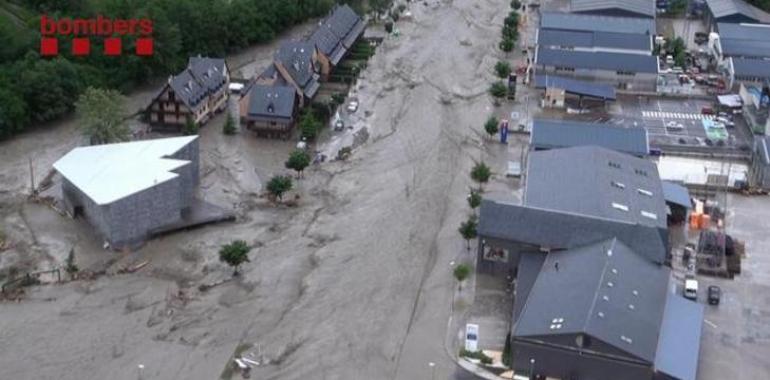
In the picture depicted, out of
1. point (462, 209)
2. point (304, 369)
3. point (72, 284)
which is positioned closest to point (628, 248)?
point (462, 209)

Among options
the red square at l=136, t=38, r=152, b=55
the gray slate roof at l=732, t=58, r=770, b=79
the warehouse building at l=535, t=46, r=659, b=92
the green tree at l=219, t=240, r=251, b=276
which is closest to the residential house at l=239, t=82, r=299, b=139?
the red square at l=136, t=38, r=152, b=55

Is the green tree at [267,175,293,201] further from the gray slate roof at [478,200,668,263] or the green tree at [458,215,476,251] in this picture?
the gray slate roof at [478,200,668,263]

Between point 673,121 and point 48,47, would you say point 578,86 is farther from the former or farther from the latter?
point 48,47

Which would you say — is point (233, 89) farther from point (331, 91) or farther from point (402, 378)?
point (402, 378)

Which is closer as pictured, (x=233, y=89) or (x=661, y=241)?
(x=661, y=241)

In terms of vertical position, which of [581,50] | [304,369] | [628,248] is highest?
[581,50]

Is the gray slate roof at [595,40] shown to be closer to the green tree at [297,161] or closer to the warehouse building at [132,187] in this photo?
the green tree at [297,161]

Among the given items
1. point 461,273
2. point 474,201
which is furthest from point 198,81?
point 461,273
